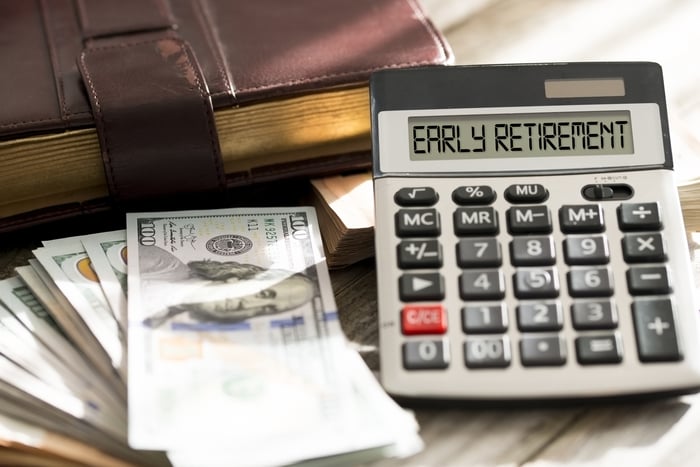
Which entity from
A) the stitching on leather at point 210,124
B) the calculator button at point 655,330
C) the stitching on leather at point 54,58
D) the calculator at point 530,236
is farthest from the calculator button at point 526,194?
the stitching on leather at point 54,58

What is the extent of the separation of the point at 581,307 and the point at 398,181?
0.16 m

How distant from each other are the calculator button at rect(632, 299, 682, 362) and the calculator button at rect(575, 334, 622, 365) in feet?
0.05

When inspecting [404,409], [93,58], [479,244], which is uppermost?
[93,58]

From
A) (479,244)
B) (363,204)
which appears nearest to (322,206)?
(363,204)

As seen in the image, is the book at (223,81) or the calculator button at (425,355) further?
the book at (223,81)

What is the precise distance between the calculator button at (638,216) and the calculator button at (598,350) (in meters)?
0.09

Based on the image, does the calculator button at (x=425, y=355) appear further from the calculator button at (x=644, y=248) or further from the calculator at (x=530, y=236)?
the calculator button at (x=644, y=248)

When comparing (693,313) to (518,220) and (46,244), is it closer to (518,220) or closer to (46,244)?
(518,220)

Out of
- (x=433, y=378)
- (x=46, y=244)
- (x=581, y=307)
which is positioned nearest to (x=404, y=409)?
(x=433, y=378)

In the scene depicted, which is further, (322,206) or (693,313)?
(322,206)

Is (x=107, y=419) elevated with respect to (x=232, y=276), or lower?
lower

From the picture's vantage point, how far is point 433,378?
66cm

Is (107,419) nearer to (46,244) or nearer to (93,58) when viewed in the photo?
(46,244)

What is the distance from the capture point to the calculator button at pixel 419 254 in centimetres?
70
